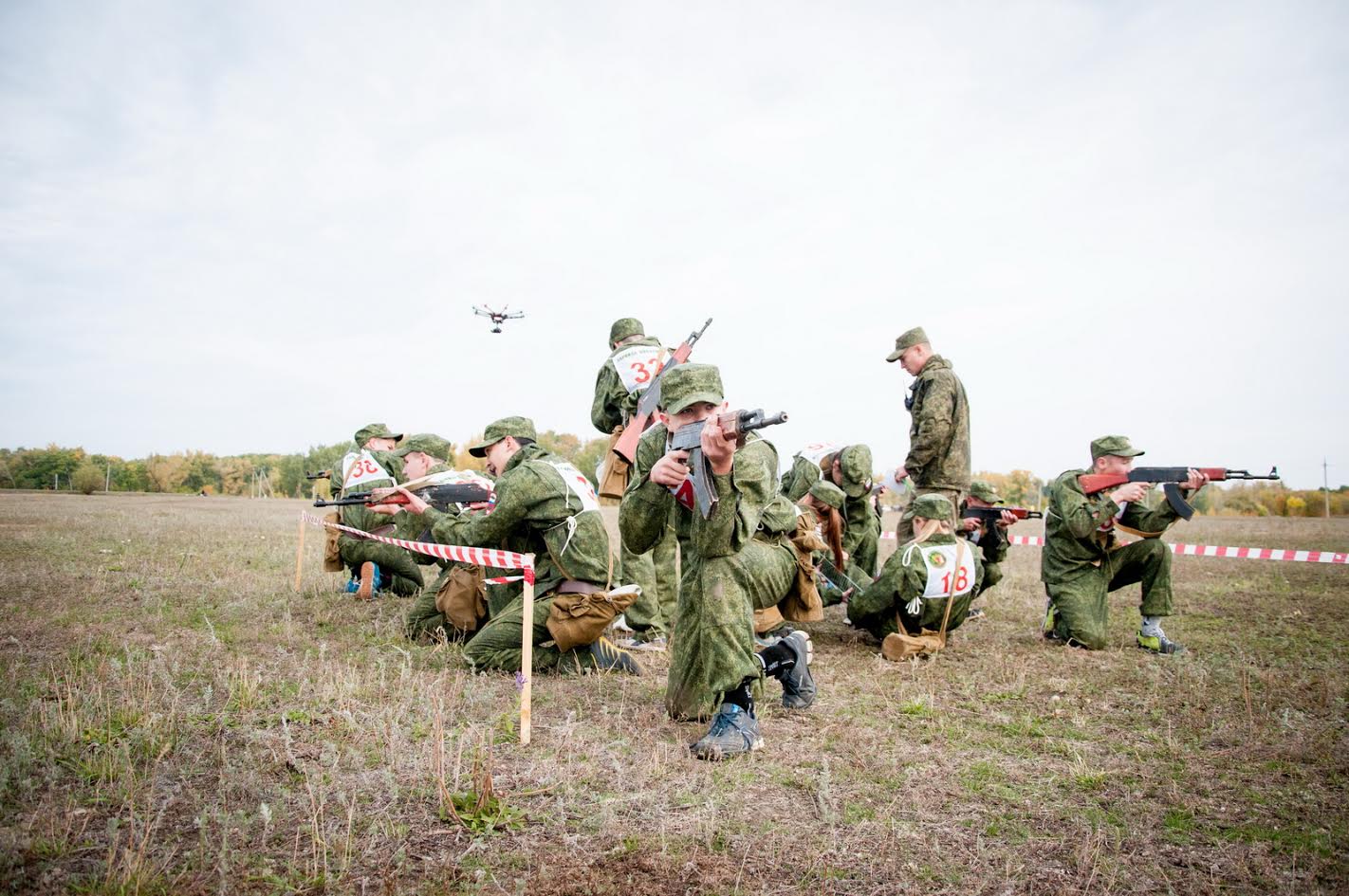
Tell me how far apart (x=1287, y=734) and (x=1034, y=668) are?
1.95 meters

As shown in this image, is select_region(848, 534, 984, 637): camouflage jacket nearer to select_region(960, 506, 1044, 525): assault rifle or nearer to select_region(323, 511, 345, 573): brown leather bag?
select_region(960, 506, 1044, 525): assault rifle

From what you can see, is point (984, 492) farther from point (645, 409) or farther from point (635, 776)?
point (635, 776)

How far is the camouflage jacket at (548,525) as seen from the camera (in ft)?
20.4

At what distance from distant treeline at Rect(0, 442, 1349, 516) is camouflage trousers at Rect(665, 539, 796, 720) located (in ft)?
92.7

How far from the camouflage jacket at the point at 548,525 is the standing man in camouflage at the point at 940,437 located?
3.44 meters

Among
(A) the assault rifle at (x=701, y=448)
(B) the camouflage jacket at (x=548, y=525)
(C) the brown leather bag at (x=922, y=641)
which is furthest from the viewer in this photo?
(C) the brown leather bag at (x=922, y=641)

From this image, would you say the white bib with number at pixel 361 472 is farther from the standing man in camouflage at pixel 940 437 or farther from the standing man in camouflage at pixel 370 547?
the standing man in camouflage at pixel 940 437

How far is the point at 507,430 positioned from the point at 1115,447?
5751 millimetres

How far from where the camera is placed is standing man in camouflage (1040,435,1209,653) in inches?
301

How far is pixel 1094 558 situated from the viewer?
7.95 metres

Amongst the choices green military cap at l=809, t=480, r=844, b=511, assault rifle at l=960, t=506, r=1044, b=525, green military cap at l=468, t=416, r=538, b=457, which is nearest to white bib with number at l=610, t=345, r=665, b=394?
green military cap at l=468, t=416, r=538, b=457

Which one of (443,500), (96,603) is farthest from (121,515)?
(443,500)

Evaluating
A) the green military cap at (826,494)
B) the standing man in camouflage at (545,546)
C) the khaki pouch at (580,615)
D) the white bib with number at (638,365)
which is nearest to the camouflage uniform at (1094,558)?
the green military cap at (826,494)

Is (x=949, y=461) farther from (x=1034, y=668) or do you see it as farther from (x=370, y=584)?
(x=370, y=584)
